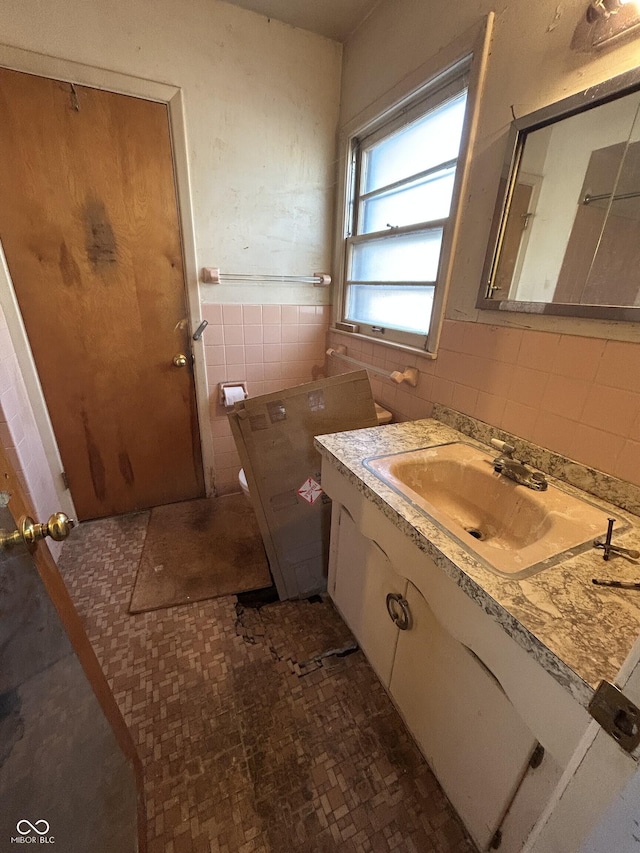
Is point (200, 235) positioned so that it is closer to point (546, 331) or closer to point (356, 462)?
point (356, 462)

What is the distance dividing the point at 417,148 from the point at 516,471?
1415 mm

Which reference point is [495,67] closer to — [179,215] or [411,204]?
[411,204]

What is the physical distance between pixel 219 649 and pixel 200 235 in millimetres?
1881

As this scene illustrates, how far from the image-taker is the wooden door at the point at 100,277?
140 cm

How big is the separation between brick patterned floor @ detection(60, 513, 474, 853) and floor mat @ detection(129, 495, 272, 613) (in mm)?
74

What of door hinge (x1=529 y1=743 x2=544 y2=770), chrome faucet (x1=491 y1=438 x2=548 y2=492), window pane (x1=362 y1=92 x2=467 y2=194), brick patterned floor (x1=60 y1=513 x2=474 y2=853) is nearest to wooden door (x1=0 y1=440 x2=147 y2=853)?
brick patterned floor (x1=60 y1=513 x2=474 y2=853)

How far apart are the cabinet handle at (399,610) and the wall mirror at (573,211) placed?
891 millimetres

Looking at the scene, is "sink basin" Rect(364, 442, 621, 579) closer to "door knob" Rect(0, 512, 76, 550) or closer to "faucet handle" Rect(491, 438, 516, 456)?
"faucet handle" Rect(491, 438, 516, 456)

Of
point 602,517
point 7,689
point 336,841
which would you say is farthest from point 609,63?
point 336,841

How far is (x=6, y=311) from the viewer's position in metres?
1.49

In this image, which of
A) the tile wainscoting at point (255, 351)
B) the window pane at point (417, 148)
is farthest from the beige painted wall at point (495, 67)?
the tile wainscoting at point (255, 351)

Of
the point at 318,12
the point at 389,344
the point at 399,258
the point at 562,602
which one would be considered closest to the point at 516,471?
the point at 562,602

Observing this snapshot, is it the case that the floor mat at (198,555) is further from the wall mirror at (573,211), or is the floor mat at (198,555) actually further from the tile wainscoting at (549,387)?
the wall mirror at (573,211)

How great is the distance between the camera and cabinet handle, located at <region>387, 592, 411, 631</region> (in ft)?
2.98
